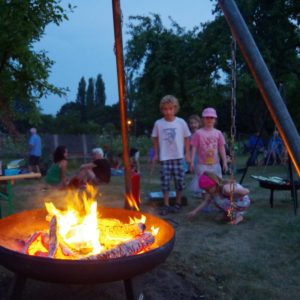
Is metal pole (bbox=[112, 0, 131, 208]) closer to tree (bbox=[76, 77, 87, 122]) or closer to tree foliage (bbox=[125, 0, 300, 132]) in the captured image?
tree foliage (bbox=[125, 0, 300, 132])

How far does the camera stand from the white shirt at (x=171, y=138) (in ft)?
19.7

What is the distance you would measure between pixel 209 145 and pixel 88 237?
3.41 m

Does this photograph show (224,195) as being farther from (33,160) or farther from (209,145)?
(33,160)

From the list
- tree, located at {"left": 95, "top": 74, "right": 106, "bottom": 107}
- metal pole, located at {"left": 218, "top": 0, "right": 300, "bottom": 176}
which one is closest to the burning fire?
metal pole, located at {"left": 218, "top": 0, "right": 300, "bottom": 176}

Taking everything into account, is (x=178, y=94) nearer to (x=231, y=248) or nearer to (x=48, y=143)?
(x=48, y=143)

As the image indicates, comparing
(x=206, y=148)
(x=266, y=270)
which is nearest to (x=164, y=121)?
(x=206, y=148)

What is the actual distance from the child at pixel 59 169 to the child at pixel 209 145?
293 cm

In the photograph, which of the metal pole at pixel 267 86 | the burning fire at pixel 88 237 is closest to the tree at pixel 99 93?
the burning fire at pixel 88 237

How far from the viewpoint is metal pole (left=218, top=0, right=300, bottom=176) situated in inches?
77.5

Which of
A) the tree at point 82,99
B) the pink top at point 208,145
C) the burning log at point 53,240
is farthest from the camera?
the tree at point 82,99

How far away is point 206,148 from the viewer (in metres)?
5.96

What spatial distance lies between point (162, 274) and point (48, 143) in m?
12.6

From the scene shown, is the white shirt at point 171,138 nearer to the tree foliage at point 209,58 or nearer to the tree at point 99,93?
the tree foliage at point 209,58

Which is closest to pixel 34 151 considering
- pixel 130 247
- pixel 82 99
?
pixel 130 247
